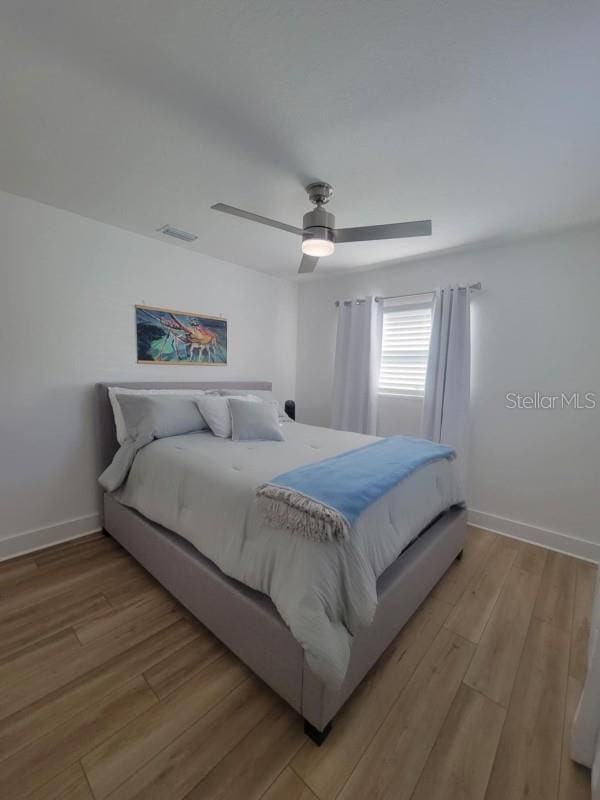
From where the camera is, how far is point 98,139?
161 cm

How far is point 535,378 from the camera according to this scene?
263cm

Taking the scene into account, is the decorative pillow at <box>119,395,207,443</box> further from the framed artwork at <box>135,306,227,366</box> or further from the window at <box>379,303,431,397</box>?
the window at <box>379,303,431,397</box>

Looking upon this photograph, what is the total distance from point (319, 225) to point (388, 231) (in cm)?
38

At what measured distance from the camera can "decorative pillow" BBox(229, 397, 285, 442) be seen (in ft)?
8.03

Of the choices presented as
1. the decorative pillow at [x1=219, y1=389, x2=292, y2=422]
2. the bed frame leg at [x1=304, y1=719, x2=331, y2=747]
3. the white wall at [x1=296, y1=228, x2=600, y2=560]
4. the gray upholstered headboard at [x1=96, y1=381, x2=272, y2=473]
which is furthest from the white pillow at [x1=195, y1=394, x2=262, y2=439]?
the white wall at [x1=296, y1=228, x2=600, y2=560]

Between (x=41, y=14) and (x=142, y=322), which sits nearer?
(x=41, y=14)

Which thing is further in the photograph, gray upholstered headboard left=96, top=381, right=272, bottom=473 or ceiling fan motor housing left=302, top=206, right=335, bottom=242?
gray upholstered headboard left=96, top=381, right=272, bottom=473

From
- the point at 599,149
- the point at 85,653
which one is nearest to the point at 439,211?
the point at 599,149

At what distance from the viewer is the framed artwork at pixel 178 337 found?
281 centimetres

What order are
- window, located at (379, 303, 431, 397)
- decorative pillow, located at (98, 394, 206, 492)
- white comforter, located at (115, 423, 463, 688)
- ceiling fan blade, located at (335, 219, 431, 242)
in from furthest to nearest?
window, located at (379, 303, 431, 397), decorative pillow, located at (98, 394, 206, 492), ceiling fan blade, located at (335, 219, 431, 242), white comforter, located at (115, 423, 463, 688)

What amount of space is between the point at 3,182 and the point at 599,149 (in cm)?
322

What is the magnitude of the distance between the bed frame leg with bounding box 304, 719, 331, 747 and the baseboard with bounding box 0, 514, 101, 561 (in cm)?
216

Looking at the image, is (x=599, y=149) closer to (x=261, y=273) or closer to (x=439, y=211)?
(x=439, y=211)

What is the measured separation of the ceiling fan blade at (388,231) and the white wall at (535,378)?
55.1 inches
